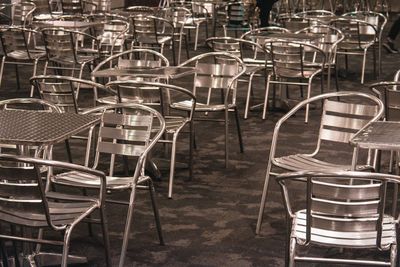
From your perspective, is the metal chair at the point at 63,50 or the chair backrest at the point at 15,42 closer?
the metal chair at the point at 63,50

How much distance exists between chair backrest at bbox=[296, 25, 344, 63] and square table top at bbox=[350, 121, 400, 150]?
3.71 m

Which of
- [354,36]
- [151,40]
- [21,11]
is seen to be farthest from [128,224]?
[21,11]

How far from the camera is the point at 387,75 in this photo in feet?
31.6

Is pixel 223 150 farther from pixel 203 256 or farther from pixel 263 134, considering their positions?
pixel 203 256

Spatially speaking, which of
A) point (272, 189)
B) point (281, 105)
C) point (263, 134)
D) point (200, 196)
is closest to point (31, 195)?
point (200, 196)

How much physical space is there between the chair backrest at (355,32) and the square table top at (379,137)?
4866 mm

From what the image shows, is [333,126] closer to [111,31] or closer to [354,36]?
[111,31]

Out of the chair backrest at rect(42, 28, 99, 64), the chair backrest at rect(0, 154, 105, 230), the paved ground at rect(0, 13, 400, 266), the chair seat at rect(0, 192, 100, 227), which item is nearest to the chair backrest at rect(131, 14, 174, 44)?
the chair backrest at rect(42, 28, 99, 64)

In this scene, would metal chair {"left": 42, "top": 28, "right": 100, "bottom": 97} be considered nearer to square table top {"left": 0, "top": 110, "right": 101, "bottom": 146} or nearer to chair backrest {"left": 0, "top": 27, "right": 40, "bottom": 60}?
chair backrest {"left": 0, "top": 27, "right": 40, "bottom": 60}

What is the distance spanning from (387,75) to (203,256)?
6.12 meters

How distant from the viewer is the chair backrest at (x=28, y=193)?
2.98 metres

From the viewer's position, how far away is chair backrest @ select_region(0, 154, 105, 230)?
2980 millimetres

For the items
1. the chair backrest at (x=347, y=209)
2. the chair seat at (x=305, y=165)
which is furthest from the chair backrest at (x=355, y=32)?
the chair backrest at (x=347, y=209)

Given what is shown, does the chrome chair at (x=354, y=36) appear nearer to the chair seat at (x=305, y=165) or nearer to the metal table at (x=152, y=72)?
the metal table at (x=152, y=72)
